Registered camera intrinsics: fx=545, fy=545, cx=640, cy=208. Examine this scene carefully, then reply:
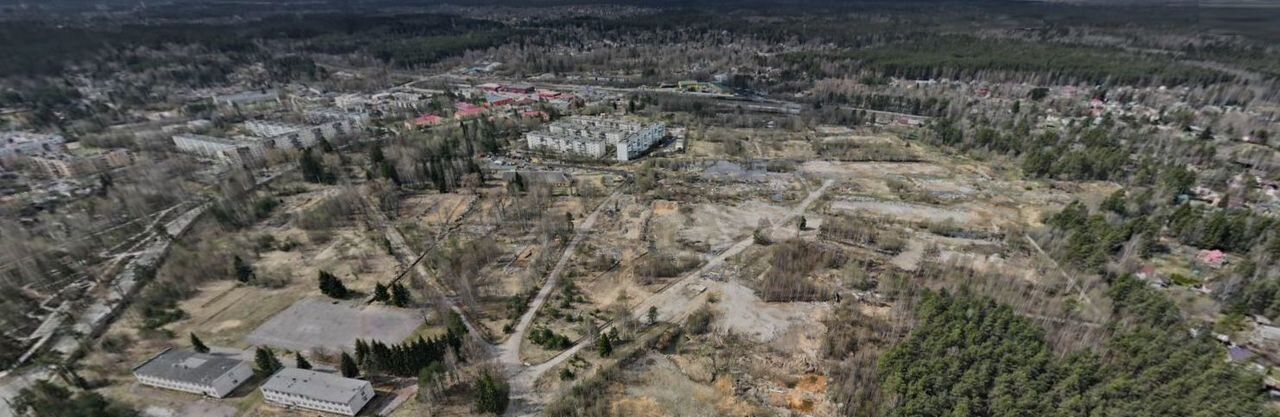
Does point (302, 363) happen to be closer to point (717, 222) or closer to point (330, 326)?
point (330, 326)

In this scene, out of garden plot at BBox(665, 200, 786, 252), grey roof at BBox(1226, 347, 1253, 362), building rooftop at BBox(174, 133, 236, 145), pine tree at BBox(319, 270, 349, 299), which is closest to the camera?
grey roof at BBox(1226, 347, 1253, 362)

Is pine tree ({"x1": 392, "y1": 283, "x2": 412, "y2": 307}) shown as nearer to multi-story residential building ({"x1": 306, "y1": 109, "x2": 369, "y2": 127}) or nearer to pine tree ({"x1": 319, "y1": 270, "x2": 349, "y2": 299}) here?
pine tree ({"x1": 319, "y1": 270, "x2": 349, "y2": 299})

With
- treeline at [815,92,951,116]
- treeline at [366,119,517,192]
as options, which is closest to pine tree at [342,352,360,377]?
treeline at [366,119,517,192]

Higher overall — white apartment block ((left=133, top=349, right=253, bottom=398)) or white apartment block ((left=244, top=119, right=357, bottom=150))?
white apartment block ((left=244, top=119, right=357, bottom=150))

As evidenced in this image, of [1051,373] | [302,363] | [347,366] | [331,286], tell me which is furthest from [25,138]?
[1051,373]

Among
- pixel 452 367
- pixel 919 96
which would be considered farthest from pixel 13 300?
pixel 919 96

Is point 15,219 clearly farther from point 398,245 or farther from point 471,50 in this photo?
point 471,50

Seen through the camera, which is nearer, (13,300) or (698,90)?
(13,300)
